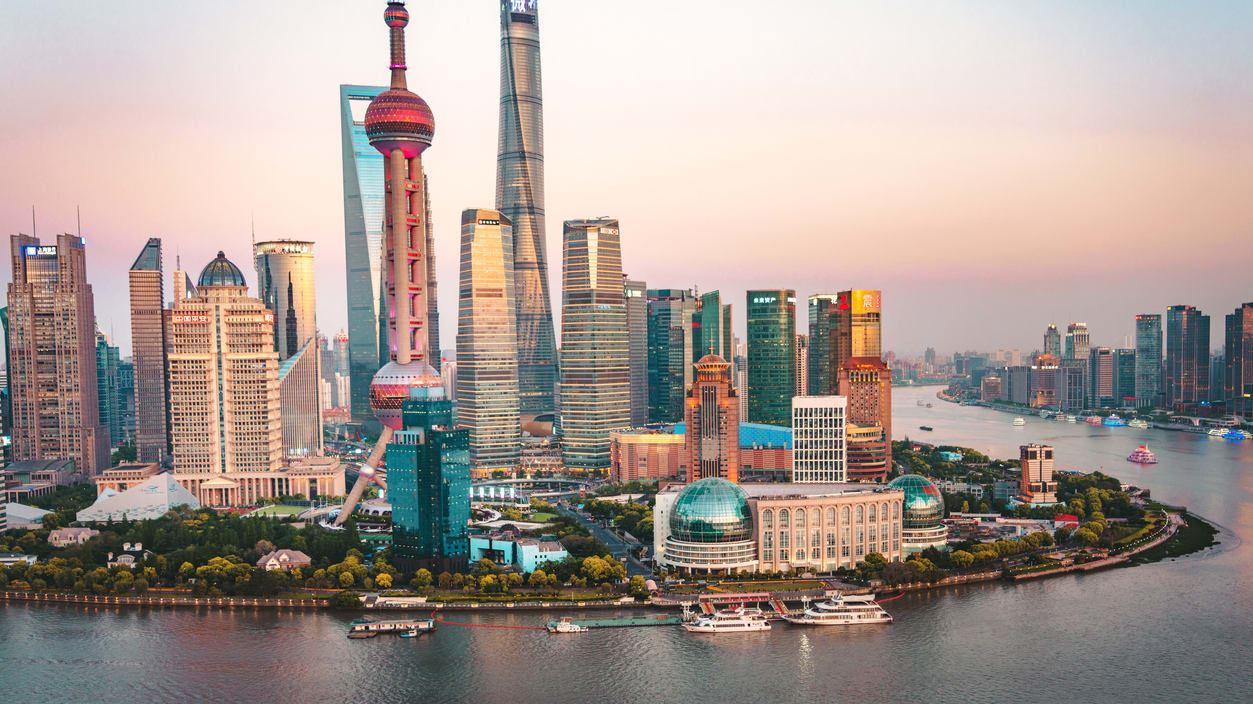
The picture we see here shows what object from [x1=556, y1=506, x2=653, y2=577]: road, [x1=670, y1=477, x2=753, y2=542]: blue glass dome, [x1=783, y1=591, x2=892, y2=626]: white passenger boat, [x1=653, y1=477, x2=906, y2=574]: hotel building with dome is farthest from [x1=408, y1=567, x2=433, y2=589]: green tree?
[x1=783, y1=591, x2=892, y2=626]: white passenger boat

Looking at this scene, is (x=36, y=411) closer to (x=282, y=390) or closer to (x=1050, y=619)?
(x=282, y=390)

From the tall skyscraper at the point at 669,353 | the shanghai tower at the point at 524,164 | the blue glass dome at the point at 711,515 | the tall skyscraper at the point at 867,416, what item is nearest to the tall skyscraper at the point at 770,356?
the tall skyscraper at the point at 669,353

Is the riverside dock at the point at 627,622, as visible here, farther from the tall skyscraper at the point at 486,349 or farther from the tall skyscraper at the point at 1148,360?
the tall skyscraper at the point at 1148,360

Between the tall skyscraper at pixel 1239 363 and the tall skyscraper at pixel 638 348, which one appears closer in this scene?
the tall skyscraper at pixel 638 348

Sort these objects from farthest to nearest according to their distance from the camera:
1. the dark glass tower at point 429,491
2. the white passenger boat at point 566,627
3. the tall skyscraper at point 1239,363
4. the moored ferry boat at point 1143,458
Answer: the tall skyscraper at point 1239,363, the moored ferry boat at point 1143,458, the dark glass tower at point 429,491, the white passenger boat at point 566,627

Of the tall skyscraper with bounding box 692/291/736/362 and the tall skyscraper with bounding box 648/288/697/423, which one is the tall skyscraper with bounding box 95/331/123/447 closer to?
the tall skyscraper with bounding box 648/288/697/423

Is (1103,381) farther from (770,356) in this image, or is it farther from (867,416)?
(867,416)
